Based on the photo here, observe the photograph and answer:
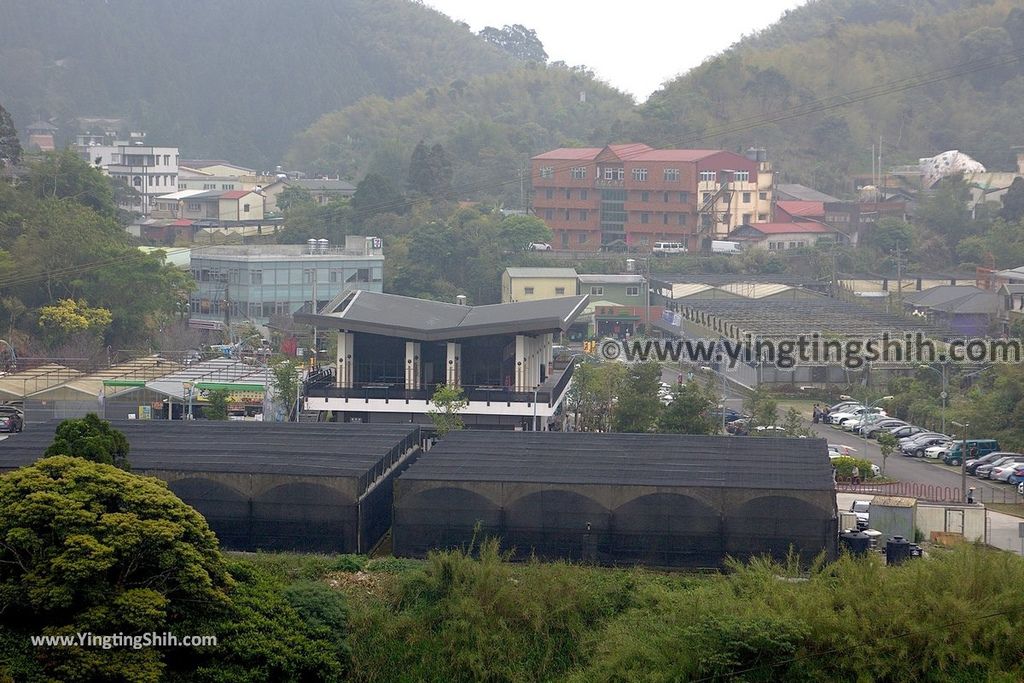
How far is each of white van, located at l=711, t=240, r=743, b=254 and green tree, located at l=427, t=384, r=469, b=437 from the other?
3099 centimetres

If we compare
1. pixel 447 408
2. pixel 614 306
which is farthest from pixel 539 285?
pixel 447 408

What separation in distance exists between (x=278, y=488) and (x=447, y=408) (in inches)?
272

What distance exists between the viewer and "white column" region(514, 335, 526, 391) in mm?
26500

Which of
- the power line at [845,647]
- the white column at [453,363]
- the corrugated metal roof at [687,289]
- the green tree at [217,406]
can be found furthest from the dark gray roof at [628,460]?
the corrugated metal roof at [687,289]

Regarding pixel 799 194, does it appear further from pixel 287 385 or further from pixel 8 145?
pixel 287 385

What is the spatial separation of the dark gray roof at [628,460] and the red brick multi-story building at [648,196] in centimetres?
3449

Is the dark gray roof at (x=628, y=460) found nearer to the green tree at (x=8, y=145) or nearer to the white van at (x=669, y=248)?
the green tree at (x=8, y=145)

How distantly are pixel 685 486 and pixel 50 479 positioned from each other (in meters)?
7.36

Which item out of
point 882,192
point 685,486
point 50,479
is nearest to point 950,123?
point 882,192

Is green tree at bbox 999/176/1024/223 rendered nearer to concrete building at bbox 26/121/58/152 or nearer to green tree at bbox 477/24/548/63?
concrete building at bbox 26/121/58/152

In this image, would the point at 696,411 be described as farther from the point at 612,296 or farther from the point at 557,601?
the point at 612,296

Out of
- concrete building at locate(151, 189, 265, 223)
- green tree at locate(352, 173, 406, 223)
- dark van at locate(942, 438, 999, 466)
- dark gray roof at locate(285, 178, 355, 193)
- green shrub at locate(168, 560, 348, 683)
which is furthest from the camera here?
dark gray roof at locate(285, 178, 355, 193)

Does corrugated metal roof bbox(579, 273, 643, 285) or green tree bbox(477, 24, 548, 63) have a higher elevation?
green tree bbox(477, 24, 548, 63)

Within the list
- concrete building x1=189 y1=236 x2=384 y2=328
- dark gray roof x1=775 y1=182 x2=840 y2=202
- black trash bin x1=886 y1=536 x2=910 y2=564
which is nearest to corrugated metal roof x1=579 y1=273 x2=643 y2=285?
concrete building x1=189 y1=236 x2=384 y2=328
